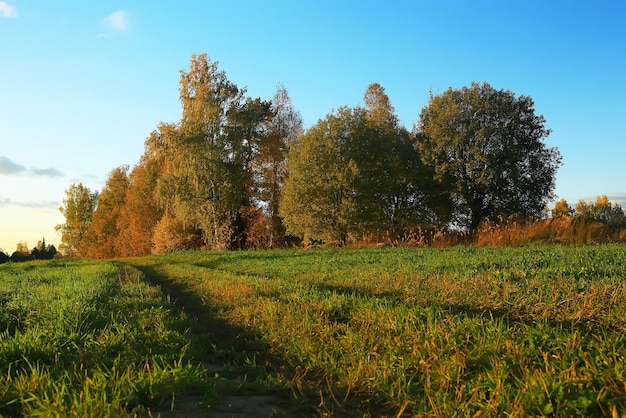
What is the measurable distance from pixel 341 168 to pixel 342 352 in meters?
27.4

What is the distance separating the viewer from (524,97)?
1442 inches

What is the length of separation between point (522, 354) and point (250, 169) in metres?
38.5

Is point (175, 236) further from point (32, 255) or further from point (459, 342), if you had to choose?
point (32, 255)

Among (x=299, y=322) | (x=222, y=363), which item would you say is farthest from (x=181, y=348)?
(x=299, y=322)

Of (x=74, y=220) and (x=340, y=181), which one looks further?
(x=74, y=220)

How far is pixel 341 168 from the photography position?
32.7 meters

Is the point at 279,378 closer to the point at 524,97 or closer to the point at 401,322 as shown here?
the point at 401,322

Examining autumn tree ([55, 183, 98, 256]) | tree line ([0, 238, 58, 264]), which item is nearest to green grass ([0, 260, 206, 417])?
tree line ([0, 238, 58, 264])

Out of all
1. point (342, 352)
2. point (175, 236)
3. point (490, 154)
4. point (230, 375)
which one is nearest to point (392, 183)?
point (490, 154)

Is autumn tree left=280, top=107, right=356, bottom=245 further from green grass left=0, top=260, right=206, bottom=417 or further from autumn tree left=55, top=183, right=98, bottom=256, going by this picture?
autumn tree left=55, top=183, right=98, bottom=256

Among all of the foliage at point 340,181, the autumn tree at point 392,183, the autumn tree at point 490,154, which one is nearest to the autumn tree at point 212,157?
the foliage at point 340,181

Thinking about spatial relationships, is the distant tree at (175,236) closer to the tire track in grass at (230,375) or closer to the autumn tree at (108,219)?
the autumn tree at (108,219)

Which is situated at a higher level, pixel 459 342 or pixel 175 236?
pixel 175 236

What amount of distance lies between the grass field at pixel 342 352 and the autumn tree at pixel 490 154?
2644 cm
